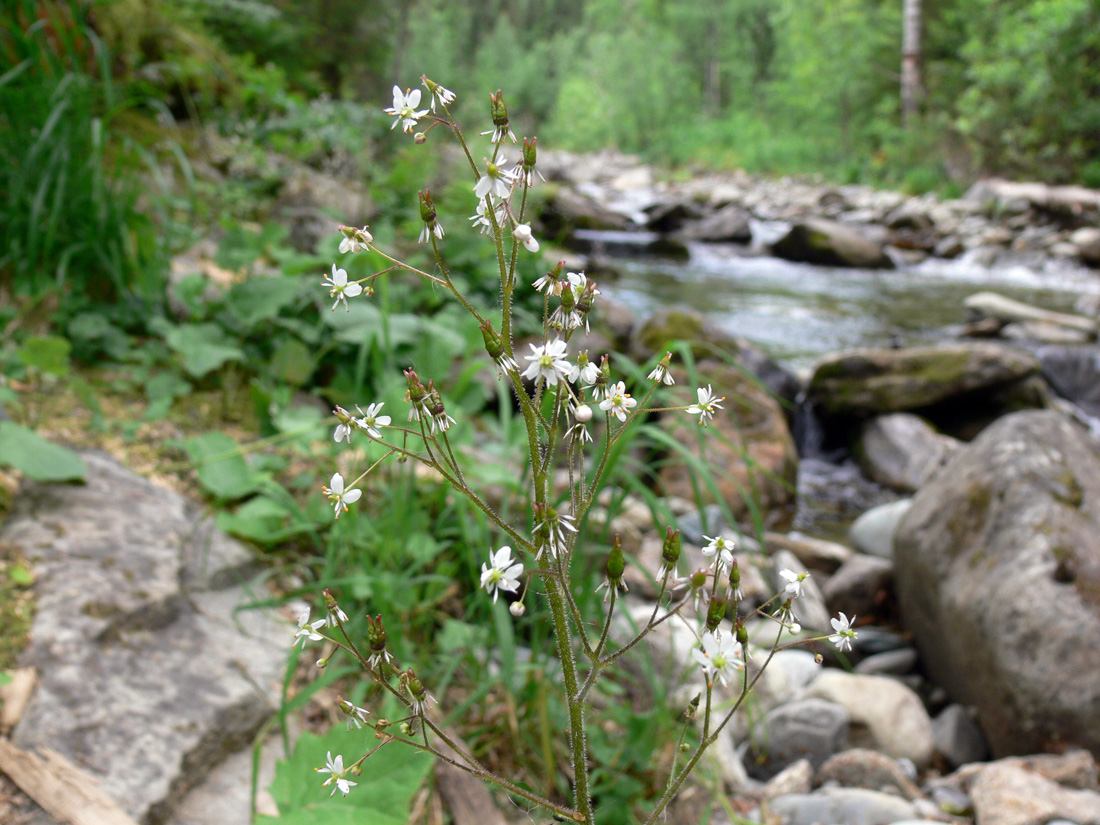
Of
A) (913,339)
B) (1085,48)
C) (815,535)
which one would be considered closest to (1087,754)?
(815,535)

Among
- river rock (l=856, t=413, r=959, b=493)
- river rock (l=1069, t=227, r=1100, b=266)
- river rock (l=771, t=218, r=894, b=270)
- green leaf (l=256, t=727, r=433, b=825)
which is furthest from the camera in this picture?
river rock (l=771, t=218, r=894, b=270)

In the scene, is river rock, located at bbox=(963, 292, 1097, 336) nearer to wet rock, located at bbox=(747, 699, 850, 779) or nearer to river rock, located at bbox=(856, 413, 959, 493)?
river rock, located at bbox=(856, 413, 959, 493)

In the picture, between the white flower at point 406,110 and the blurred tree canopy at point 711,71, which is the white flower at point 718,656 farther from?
the blurred tree canopy at point 711,71

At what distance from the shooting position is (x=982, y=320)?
8383 mm

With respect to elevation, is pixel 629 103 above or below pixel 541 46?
below

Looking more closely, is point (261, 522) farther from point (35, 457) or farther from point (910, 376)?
point (910, 376)

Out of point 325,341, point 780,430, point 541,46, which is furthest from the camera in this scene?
point 541,46

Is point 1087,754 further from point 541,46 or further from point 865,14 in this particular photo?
point 541,46

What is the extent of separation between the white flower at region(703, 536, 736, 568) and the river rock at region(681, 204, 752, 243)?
47.2 ft

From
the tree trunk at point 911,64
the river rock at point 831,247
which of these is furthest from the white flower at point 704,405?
the tree trunk at point 911,64

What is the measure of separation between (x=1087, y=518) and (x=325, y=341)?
10.1ft

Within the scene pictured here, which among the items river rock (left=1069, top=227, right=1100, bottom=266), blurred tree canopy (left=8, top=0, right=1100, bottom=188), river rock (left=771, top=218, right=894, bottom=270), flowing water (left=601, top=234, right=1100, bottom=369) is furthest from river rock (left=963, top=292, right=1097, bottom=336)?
blurred tree canopy (left=8, top=0, right=1100, bottom=188)

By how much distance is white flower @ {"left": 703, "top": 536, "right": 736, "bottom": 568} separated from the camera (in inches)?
28.4

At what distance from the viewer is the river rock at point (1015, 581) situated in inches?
92.0
